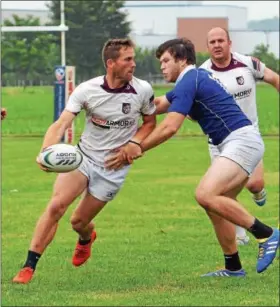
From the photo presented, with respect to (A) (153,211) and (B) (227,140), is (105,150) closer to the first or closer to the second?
(B) (227,140)

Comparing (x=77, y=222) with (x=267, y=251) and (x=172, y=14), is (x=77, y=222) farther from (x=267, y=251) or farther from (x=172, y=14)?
(x=172, y=14)

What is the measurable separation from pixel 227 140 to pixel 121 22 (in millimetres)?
49484

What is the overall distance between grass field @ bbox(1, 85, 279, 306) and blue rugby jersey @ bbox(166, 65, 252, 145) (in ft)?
4.67

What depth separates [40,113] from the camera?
5325 cm

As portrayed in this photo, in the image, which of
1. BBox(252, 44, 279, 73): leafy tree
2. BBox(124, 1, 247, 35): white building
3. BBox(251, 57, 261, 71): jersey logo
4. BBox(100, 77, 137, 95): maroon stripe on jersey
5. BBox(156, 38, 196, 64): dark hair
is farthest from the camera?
BBox(124, 1, 247, 35): white building

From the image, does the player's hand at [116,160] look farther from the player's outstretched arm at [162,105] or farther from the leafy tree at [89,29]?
the leafy tree at [89,29]

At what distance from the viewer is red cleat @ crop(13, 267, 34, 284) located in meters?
10.5

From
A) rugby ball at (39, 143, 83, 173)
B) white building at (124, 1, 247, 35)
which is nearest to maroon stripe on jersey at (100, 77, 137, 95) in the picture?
rugby ball at (39, 143, 83, 173)

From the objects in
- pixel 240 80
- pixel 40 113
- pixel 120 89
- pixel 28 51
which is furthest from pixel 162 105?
pixel 28 51

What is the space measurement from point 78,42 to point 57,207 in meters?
42.7

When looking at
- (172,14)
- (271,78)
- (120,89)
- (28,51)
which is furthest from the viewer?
(172,14)

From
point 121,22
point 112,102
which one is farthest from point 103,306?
point 121,22

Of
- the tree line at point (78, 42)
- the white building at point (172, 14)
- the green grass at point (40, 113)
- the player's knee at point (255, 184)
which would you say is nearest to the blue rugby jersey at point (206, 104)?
the player's knee at point (255, 184)

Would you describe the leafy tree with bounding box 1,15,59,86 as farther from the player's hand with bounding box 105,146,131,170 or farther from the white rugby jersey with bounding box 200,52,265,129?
the player's hand with bounding box 105,146,131,170
